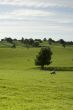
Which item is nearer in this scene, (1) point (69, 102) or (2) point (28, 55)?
(1) point (69, 102)

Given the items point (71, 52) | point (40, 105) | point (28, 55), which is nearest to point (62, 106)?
point (40, 105)

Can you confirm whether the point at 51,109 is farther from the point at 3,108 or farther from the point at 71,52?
the point at 71,52

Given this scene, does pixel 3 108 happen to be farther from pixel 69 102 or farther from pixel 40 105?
pixel 69 102

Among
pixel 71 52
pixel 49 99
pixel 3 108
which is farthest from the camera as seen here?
pixel 71 52

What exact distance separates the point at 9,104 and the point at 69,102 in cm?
484

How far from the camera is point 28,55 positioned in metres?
162

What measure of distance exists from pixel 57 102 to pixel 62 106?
1.96 metres

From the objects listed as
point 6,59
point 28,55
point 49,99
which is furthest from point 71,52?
point 49,99

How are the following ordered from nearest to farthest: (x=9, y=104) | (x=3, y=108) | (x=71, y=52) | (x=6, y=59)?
1. (x=3, y=108)
2. (x=9, y=104)
3. (x=6, y=59)
4. (x=71, y=52)

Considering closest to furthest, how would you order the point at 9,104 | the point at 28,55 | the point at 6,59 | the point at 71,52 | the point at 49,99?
the point at 9,104
the point at 49,99
the point at 6,59
the point at 28,55
the point at 71,52

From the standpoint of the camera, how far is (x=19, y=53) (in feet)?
544

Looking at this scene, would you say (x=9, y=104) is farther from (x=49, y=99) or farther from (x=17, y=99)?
(x=49, y=99)

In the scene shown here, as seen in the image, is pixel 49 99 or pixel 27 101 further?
pixel 49 99

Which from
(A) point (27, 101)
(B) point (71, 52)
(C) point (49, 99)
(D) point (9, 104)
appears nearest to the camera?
(D) point (9, 104)
